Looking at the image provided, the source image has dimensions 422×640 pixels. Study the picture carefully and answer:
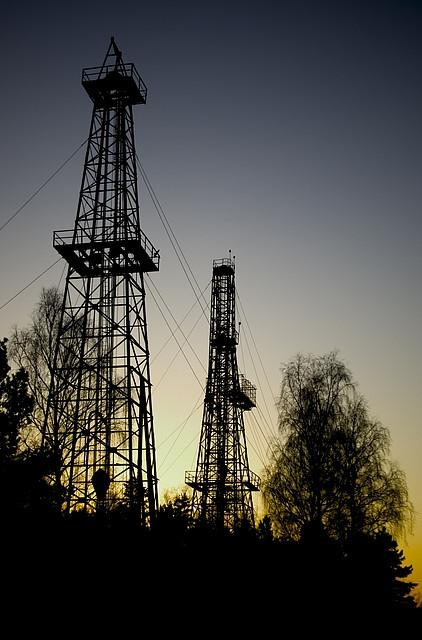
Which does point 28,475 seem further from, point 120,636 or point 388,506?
point 388,506

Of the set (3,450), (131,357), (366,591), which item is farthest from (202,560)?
(131,357)

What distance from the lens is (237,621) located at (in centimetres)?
877

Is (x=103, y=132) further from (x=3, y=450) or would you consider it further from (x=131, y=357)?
(x=3, y=450)

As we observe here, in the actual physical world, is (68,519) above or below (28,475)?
below

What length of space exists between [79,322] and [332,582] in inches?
544

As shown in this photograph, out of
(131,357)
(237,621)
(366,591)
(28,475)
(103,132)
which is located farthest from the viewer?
(103,132)

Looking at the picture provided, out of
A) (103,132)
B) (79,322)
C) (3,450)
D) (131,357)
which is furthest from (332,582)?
(103,132)

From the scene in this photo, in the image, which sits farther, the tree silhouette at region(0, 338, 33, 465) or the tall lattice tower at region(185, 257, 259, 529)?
the tall lattice tower at region(185, 257, 259, 529)

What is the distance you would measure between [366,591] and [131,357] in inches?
468

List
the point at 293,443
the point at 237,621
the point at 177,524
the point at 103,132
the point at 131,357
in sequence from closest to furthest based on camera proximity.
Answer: the point at 237,621
the point at 177,524
the point at 131,357
the point at 103,132
the point at 293,443

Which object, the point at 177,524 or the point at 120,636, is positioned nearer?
the point at 120,636

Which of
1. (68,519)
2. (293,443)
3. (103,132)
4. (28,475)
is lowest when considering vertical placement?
(68,519)

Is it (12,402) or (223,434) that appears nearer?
(12,402)

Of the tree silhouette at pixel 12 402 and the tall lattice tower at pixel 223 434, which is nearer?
the tree silhouette at pixel 12 402
